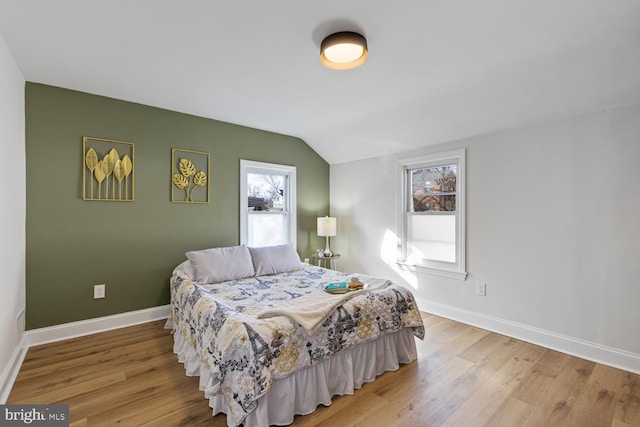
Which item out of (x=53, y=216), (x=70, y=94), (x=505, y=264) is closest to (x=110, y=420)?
(x=53, y=216)

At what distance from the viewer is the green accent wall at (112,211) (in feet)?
8.98

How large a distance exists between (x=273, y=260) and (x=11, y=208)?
2182 millimetres

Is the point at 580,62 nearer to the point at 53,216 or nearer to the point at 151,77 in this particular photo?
the point at 151,77

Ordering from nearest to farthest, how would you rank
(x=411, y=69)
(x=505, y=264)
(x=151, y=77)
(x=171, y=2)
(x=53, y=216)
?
(x=171, y=2)
(x=411, y=69)
(x=151, y=77)
(x=53, y=216)
(x=505, y=264)

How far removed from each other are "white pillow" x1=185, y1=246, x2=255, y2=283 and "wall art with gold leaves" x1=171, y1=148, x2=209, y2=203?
Answer: 0.78 m

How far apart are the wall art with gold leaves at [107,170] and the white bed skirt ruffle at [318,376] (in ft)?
5.31

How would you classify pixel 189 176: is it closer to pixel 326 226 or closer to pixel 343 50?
pixel 326 226

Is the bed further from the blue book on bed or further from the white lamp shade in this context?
the white lamp shade

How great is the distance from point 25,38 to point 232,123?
2.01 metres

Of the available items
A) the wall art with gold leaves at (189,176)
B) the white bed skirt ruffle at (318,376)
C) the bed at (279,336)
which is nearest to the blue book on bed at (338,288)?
the bed at (279,336)

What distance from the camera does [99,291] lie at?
9.87 ft

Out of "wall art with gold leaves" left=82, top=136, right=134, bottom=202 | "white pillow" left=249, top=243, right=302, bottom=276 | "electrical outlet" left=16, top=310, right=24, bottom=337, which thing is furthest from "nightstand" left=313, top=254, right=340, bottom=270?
"electrical outlet" left=16, top=310, right=24, bottom=337

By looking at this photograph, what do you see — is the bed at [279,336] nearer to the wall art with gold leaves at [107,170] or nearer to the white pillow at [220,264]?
the white pillow at [220,264]

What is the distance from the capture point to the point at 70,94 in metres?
2.86
